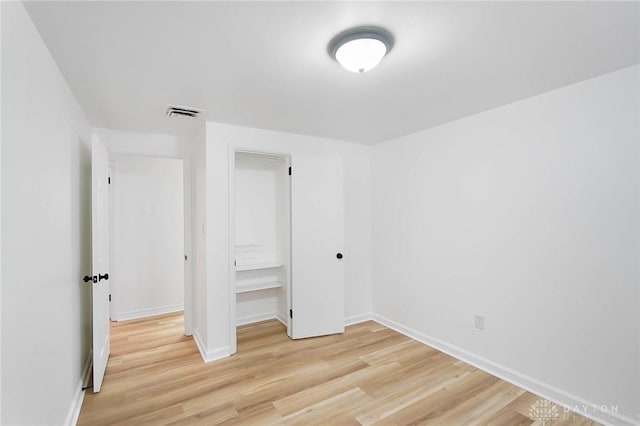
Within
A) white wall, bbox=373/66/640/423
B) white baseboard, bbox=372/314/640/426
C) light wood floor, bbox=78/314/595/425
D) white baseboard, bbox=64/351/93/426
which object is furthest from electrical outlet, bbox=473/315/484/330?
white baseboard, bbox=64/351/93/426

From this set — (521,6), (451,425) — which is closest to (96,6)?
(521,6)

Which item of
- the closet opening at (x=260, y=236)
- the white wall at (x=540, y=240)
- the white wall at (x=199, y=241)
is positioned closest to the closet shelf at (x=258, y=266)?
the closet opening at (x=260, y=236)

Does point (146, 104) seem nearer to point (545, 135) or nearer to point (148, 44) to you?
point (148, 44)

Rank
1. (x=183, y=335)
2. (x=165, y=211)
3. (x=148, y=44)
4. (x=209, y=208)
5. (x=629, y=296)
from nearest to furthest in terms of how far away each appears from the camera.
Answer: (x=148, y=44)
(x=629, y=296)
(x=209, y=208)
(x=183, y=335)
(x=165, y=211)

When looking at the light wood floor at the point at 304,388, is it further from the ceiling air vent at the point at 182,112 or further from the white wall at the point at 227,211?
the ceiling air vent at the point at 182,112

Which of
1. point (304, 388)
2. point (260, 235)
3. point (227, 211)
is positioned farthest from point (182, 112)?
point (304, 388)

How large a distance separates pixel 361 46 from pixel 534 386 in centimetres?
278

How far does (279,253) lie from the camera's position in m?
4.13

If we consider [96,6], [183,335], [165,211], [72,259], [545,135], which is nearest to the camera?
[96,6]

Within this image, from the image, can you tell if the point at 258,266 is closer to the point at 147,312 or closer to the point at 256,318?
the point at 256,318

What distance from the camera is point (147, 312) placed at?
425cm

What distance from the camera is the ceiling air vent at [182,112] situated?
257 centimetres

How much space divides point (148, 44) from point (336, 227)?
2546 millimetres

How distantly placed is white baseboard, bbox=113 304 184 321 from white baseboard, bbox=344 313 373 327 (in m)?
2.56
